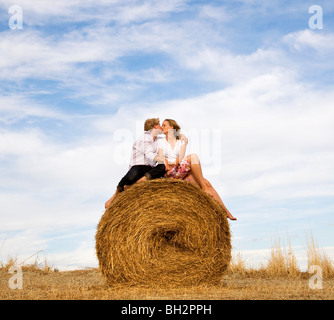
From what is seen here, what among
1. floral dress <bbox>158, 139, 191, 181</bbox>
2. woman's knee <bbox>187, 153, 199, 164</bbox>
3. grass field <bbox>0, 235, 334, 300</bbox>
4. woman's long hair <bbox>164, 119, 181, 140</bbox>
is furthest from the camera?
woman's long hair <bbox>164, 119, 181, 140</bbox>

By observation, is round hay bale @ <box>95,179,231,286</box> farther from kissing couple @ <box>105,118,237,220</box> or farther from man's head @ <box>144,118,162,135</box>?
man's head @ <box>144,118,162,135</box>

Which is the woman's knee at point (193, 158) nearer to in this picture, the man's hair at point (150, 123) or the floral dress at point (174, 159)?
the floral dress at point (174, 159)

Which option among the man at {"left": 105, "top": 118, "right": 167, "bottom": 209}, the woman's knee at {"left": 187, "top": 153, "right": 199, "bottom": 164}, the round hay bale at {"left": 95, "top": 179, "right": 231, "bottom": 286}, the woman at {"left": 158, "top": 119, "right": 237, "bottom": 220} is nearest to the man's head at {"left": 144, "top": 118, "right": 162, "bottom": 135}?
the man at {"left": 105, "top": 118, "right": 167, "bottom": 209}

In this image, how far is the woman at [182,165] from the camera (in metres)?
7.20

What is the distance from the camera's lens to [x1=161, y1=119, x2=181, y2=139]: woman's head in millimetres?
7568

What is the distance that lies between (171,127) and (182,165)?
0.72m

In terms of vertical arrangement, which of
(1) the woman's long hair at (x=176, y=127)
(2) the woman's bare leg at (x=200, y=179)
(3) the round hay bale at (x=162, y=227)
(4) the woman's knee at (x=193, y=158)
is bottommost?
(3) the round hay bale at (x=162, y=227)

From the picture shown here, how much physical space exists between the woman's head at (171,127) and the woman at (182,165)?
0.13 meters

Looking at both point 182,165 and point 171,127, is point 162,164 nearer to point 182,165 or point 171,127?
point 182,165

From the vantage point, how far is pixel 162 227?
7.16 metres

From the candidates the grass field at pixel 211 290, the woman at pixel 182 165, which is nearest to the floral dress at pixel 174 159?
the woman at pixel 182 165

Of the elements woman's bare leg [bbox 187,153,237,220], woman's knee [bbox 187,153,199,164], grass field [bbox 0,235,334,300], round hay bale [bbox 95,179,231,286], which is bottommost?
grass field [bbox 0,235,334,300]

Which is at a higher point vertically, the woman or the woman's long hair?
the woman's long hair
